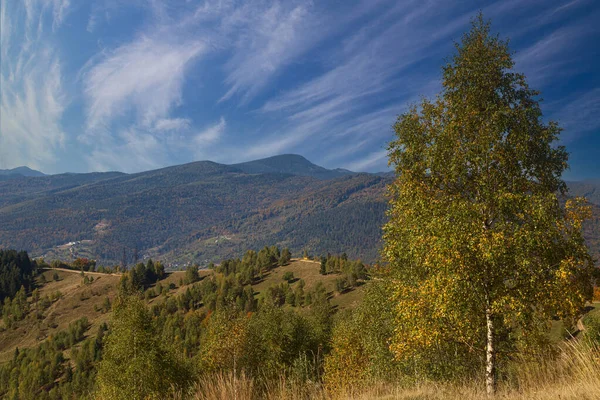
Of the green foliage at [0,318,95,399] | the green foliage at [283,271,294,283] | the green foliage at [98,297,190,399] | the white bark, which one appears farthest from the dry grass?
the green foliage at [283,271,294,283]

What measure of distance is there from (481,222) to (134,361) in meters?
41.0

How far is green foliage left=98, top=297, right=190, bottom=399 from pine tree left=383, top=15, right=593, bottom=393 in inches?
1418

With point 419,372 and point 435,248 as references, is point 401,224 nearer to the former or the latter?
point 435,248

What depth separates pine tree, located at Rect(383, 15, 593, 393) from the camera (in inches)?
502

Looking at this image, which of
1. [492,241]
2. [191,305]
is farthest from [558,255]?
[191,305]

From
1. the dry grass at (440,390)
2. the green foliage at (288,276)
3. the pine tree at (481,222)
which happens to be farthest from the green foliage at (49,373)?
the pine tree at (481,222)

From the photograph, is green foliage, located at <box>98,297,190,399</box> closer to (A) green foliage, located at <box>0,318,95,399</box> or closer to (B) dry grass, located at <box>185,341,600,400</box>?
(B) dry grass, located at <box>185,341,600,400</box>

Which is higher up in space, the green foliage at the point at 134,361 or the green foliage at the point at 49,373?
the green foliage at the point at 134,361

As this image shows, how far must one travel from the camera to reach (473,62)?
1567 cm

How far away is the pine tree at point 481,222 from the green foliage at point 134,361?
36025mm

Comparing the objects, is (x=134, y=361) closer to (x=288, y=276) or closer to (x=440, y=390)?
(x=440, y=390)

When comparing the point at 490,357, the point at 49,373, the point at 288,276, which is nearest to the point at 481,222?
the point at 490,357

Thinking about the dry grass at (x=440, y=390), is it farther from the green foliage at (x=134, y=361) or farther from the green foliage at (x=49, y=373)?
the green foliage at (x=49, y=373)

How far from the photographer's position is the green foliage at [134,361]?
137 feet
